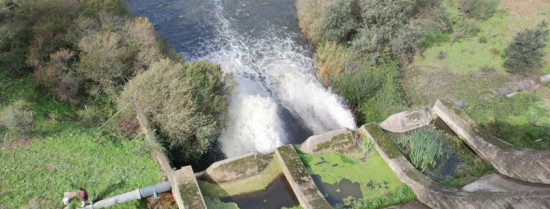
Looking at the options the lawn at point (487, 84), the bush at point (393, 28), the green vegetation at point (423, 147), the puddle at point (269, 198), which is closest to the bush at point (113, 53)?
the puddle at point (269, 198)

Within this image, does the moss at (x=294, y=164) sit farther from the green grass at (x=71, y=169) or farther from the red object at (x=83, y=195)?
the red object at (x=83, y=195)

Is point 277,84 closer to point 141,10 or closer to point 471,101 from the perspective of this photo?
point 471,101

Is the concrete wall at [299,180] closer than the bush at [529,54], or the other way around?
the concrete wall at [299,180]

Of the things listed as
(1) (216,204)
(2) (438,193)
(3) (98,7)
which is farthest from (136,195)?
(3) (98,7)

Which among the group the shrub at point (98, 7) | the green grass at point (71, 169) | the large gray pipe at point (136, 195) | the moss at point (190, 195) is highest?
the shrub at point (98, 7)

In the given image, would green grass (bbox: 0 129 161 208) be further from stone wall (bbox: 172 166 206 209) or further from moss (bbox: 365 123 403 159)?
moss (bbox: 365 123 403 159)

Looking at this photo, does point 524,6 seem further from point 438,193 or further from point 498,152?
point 438,193
